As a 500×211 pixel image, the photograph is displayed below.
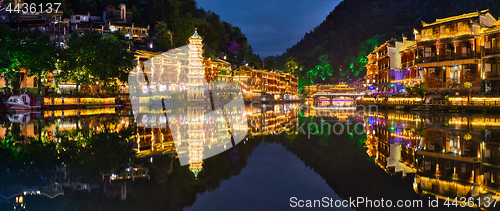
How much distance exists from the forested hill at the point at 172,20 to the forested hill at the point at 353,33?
167 feet

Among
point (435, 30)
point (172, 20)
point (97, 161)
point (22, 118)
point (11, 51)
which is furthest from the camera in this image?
point (172, 20)

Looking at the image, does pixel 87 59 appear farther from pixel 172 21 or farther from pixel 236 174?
pixel 172 21

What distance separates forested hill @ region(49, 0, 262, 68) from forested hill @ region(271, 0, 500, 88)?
167 ft

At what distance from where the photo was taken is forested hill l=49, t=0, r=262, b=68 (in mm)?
88625

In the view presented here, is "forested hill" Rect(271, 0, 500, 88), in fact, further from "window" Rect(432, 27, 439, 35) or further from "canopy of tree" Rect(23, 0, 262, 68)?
"window" Rect(432, 27, 439, 35)

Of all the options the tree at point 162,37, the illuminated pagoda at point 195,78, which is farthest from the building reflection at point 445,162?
the tree at point 162,37

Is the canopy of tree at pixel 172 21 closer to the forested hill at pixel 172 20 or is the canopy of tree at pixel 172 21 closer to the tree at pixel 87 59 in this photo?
the forested hill at pixel 172 20

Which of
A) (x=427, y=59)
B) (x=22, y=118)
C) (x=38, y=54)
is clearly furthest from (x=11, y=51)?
(x=427, y=59)

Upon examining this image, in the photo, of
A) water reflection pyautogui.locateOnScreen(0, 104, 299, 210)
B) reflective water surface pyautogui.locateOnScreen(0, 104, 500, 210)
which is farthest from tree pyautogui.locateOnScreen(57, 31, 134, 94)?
reflective water surface pyautogui.locateOnScreen(0, 104, 500, 210)

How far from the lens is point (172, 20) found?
96.8 m

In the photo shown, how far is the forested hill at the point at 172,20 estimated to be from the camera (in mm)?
88625

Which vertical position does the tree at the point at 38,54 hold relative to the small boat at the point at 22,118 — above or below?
above

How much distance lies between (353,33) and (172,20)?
9255cm

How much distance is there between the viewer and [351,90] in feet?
349
